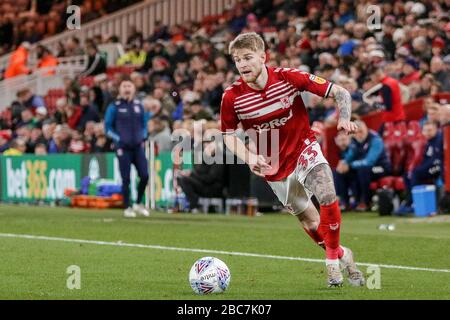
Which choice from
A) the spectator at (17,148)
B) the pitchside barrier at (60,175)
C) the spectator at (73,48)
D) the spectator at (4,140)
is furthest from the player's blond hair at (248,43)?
the spectator at (73,48)

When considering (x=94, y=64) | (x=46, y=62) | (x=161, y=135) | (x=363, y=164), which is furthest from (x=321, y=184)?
(x=46, y=62)

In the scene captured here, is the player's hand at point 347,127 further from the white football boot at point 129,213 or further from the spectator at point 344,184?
the spectator at point 344,184

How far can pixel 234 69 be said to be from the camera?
1124 inches

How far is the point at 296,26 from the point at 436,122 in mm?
9209

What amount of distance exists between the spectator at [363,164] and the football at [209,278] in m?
11.8

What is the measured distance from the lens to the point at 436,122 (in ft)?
69.5

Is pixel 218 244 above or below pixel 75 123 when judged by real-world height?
below

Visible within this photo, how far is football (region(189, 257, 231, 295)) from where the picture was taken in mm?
10547

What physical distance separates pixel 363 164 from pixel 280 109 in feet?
37.0

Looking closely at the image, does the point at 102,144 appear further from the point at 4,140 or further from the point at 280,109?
the point at 280,109

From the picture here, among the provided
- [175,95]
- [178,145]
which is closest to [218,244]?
[178,145]

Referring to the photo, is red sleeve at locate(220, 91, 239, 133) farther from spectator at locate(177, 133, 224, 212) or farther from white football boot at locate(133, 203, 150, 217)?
spectator at locate(177, 133, 224, 212)

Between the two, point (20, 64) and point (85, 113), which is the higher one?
point (20, 64)
